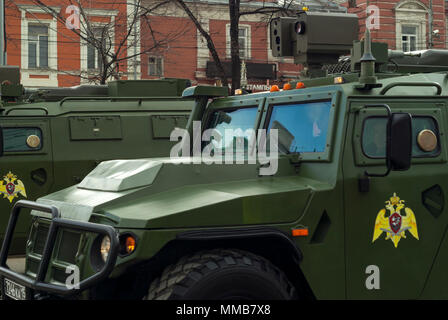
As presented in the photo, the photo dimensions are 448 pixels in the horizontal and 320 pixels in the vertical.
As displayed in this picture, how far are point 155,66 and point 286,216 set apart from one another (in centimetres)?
2839

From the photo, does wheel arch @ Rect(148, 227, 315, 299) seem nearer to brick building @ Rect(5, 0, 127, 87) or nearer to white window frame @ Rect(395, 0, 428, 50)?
brick building @ Rect(5, 0, 127, 87)

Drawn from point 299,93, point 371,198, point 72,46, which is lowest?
point 371,198

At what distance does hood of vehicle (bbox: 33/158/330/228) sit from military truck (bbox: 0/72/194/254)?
13.0 ft

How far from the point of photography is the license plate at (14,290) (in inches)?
194

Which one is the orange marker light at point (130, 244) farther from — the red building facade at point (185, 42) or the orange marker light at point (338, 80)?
the red building facade at point (185, 42)

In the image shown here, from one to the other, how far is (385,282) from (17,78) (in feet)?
27.1

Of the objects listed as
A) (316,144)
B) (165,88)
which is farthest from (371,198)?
(165,88)

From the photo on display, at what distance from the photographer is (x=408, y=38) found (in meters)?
33.7

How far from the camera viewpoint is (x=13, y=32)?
94.1 feet

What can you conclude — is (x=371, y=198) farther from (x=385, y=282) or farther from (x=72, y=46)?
(x=72, y=46)
